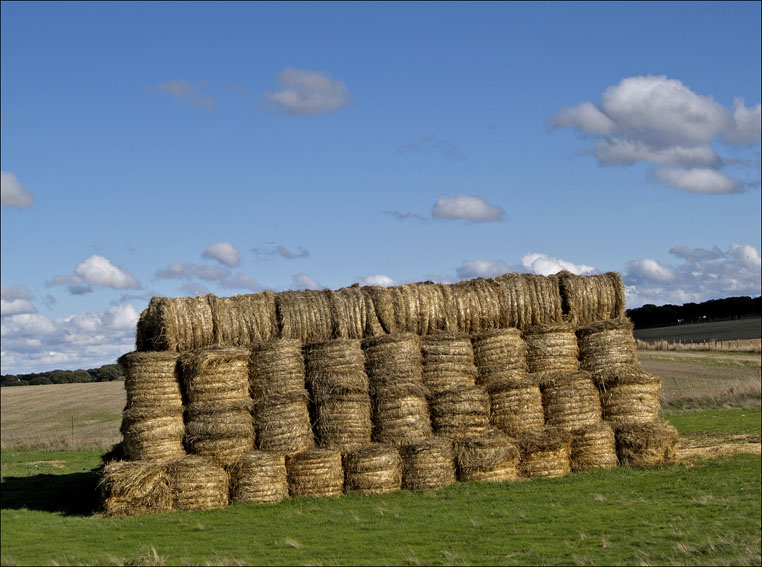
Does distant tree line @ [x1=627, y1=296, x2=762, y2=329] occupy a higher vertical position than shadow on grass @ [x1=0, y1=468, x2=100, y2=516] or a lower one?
higher

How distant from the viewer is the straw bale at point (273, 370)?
1716 centimetres

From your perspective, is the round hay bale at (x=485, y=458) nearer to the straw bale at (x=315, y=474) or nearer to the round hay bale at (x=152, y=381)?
the straw bale at (x=315, y=474)

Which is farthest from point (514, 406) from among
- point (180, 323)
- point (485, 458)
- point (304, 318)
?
point (180, 323)

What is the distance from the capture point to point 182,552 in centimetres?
1236

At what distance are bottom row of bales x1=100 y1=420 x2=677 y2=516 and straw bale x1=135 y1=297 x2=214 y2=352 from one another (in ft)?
8.20

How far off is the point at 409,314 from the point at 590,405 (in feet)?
15.0

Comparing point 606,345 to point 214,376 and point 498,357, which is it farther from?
point 214,376

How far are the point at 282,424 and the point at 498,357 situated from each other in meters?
5.02

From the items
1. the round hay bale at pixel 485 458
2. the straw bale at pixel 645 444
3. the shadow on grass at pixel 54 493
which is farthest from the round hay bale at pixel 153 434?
the straw bale at pixel 645 444

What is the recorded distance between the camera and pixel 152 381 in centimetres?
1686

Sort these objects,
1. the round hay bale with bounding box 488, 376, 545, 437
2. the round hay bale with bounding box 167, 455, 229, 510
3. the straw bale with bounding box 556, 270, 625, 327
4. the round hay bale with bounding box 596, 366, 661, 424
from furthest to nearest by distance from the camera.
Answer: the straw bale with bounding box 556, 270, 625, 327
the round hay bale with bounding box 596, 366, 661, 424
the round hay bale with bounding box 488, 376, 545, 437
the round hay bale with bounding box 167, 455, 229, 510

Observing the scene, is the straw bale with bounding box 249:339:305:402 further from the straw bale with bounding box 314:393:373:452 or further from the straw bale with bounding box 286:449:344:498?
the straw bale with bounding box 286:449:344:498

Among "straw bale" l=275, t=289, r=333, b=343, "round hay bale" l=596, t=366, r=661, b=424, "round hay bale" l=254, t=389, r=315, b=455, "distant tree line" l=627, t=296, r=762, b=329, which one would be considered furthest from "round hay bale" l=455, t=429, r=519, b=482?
"distant tree line" l=627, t=296, r=762, b=329

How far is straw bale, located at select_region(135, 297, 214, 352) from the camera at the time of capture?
17.3 metres
